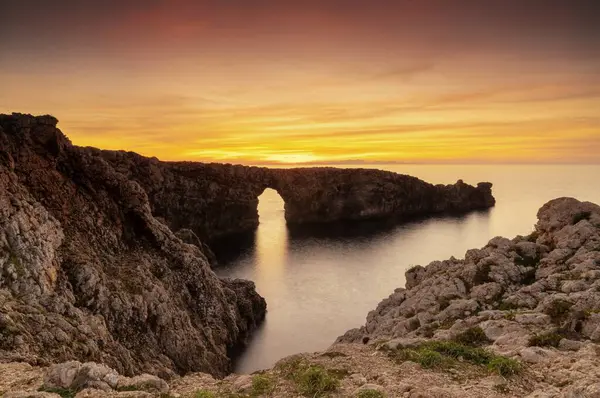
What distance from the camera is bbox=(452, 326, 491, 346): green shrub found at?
20.0 metres

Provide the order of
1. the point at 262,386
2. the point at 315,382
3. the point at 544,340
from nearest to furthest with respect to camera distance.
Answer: the point at 315,382 < the point at 262,386 < the point at 544,340

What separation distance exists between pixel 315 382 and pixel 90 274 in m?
23.4

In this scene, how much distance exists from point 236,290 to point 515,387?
51.2 metres

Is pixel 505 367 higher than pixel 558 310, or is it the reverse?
pixel 558 310

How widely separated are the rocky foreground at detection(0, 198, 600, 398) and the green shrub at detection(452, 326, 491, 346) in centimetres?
7

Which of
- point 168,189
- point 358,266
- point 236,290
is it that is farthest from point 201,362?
point 168,189

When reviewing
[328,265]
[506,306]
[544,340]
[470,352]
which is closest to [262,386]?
[470,352]

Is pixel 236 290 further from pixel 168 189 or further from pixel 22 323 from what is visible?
pixel 168 189

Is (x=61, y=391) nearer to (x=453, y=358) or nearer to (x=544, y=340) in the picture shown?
(x=453, y=358)

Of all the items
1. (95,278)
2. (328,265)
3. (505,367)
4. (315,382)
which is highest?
(505,367)

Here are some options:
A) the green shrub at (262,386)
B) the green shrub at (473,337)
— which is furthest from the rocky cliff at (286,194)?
the green shrub at (473,337)

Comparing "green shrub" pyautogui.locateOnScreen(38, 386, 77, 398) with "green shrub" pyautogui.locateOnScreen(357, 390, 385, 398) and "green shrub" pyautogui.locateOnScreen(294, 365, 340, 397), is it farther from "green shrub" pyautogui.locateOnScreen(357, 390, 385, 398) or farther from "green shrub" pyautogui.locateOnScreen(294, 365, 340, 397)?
"green shrub" pyautogui.locateOnScreen(357, 390, 385, 398)

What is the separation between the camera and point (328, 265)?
316 ft

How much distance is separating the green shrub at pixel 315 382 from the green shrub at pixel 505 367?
6064 mm
